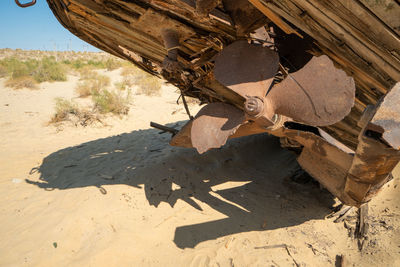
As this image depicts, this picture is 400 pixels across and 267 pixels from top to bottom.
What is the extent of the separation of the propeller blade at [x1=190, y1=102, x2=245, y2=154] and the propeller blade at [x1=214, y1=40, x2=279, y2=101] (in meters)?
0.29

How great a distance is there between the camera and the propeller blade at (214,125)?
2076 millimetres

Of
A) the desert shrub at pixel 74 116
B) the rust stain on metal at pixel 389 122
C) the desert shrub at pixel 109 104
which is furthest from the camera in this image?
the desert shrub at pixel 109 104

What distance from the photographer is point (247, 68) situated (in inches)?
78.2

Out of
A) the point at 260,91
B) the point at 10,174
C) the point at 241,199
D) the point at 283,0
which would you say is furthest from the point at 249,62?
the point at 10,174

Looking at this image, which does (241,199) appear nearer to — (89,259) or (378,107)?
(89,259)

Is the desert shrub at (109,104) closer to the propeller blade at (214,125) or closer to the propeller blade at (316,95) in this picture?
the propeller blade at (214,125)

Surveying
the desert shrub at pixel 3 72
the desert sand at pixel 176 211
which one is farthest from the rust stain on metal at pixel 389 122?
the desert shrub at pixel 3 72

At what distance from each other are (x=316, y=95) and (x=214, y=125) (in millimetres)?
920

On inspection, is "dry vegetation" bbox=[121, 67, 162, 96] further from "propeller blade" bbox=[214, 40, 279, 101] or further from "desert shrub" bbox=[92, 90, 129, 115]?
"propeller blade" bbox=[214, 40, 279, 101]

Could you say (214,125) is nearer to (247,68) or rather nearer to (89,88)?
(247,68)

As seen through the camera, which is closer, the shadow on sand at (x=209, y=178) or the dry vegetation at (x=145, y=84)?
the shadow on sand at (x=209, y=178)

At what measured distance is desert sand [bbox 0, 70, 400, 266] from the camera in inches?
103

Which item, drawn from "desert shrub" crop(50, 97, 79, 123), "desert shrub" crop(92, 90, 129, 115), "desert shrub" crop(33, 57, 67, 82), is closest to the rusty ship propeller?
"desert shrub" crop(92, 90, 129, 115)

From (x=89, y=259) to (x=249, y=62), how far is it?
2795 mm
